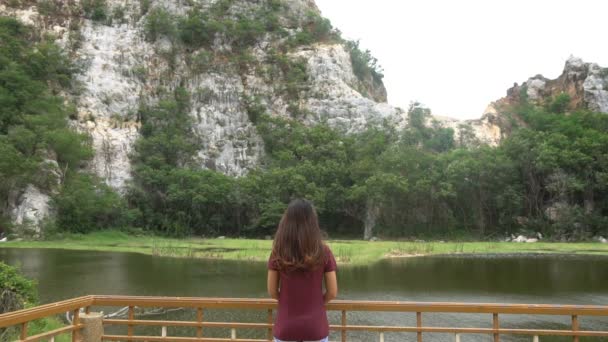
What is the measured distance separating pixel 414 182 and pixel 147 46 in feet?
121

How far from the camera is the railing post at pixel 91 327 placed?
5.25 m

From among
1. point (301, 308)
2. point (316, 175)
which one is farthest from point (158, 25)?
point (301, 308)

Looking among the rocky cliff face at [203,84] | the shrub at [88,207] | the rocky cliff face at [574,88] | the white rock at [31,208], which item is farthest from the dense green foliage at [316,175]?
the rocky cliff face at [574,88]

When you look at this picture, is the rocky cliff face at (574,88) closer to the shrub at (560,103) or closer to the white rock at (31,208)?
the shrub at (560,103)

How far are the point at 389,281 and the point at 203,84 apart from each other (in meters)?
47.6

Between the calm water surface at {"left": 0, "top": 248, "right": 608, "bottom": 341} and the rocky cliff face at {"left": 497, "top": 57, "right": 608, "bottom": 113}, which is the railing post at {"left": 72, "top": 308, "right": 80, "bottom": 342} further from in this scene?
the rocky cliff face at {"left": 497, "top": 57, "right": 608, "bottom": 113}

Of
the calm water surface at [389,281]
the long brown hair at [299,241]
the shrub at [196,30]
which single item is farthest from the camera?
the shrub at [196,30]

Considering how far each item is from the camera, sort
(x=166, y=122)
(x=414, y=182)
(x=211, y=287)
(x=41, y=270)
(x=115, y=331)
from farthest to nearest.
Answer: (x=166, y=122) → (x=414, y=182) → (x=41, y=270) → (x=211, y=287) → (x=115, y=331)

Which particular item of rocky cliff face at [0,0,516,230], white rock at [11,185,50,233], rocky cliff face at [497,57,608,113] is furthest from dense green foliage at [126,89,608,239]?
white rock at [11,185,50,233]

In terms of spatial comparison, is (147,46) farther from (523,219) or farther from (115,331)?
(115,331)

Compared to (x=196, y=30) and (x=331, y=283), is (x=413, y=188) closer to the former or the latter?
(x=196, y=30)

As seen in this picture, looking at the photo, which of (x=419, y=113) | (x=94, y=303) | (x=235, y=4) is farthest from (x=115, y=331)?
(x=235, y=4)

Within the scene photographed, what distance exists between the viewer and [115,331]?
38.9 feet

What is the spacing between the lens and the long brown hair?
139 inches
